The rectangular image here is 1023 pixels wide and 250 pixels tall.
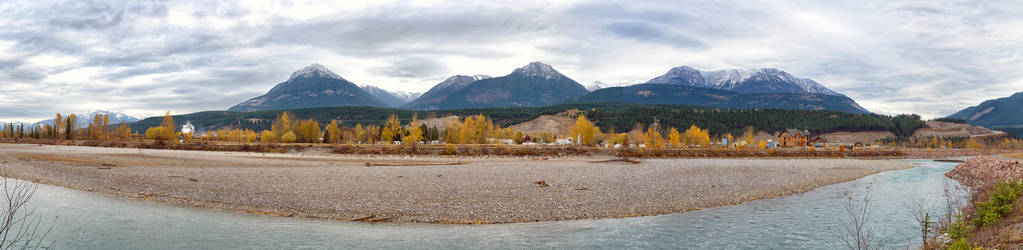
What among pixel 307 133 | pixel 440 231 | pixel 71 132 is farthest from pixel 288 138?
pixel 440 231

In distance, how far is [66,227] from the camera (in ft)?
57.0

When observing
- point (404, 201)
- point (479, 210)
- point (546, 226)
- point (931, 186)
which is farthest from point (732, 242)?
point (931, 186)

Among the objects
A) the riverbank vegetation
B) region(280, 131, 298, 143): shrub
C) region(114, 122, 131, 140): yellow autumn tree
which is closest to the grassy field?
region(280, 131, 298, 143): shrub

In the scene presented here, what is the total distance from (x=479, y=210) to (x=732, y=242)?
9.76 metres

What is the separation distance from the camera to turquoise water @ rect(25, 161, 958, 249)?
51.2 feet

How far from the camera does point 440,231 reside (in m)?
17.4

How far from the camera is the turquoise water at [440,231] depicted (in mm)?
15602

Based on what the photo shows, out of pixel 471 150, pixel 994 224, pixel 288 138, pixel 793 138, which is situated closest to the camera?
pixel 994 224

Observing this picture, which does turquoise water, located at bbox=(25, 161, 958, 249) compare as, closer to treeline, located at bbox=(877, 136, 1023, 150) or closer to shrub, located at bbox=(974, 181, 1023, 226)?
shrub, located at bbox=(974, 181, 1023, 226)

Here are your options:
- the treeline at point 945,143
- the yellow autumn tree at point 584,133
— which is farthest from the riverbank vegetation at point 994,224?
the treeline at point 945,143

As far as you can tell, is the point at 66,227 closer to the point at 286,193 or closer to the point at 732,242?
the point at 286,193

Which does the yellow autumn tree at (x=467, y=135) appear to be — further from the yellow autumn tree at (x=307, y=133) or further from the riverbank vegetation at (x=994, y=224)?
the riverbank vegetation at (x=994, y=224)

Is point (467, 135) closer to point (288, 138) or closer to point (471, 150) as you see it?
point (471, 150)

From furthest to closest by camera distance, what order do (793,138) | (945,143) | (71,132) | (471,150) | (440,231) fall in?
(945,143) < (793,138) < (71,132) < (471,150) < (440,231)
